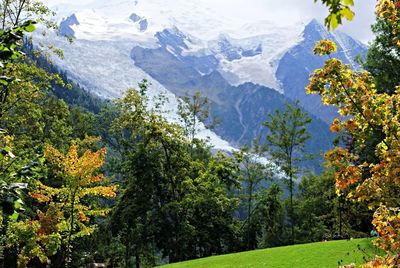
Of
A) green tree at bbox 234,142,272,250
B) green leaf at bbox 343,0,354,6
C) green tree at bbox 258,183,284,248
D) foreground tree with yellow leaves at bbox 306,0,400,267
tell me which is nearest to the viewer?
green leaf at bbox 343,0,354,6

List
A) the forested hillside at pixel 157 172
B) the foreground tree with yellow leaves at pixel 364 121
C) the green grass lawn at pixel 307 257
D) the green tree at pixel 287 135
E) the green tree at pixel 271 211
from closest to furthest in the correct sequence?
the foreground tree with yellow leaves at pixel 364 121 < the forested hillside at pixel 157 172 < the green grass lawn at pixel 307 257 < the green tree at pixel 287 135 < the green tree at pixel 271 211

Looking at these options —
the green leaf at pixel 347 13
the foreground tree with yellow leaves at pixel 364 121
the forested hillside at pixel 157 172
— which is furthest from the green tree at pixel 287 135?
the green leaf at pixel 347 13

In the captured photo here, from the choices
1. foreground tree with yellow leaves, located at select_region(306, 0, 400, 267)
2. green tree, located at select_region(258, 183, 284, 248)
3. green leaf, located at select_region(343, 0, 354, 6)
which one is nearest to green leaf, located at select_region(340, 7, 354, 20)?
green leaf, located at select_region(343, 0, 354, 6)

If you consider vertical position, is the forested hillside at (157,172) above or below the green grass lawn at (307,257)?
above

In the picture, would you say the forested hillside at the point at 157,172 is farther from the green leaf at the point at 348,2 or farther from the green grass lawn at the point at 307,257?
the green leaf at the point at 348,2

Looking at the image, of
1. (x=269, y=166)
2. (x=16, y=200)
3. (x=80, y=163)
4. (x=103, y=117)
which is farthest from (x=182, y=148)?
(x=16, y=200)

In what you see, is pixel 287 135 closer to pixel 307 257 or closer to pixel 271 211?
pixel 271 211

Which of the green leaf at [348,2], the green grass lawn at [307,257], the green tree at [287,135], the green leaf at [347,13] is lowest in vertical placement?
the green grass lawn at [307,257]

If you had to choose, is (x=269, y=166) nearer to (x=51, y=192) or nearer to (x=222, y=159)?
(x=222, y=159)

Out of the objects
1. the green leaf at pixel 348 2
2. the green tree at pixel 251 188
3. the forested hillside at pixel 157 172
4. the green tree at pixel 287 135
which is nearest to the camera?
the green leaf at pixel 348 2

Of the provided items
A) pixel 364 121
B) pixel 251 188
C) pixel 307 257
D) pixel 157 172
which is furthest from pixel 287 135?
pixel 364 121

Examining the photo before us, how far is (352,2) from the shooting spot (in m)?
2.65

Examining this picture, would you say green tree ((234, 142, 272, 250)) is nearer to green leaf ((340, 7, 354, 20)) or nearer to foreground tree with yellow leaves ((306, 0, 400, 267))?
foreground tree with yellow leaves ((306, 0, 400, 267))

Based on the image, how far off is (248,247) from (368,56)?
745 inches
